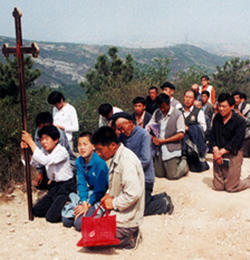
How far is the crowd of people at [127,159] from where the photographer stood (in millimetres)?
3305

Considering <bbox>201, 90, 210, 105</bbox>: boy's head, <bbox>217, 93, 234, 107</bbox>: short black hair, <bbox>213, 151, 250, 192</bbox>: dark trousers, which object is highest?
<bbox>217, 93, 234, 107</bbox>: short black hair

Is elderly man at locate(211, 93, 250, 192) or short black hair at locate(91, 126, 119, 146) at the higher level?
short black hair at locate(91, 126, 119, 146)

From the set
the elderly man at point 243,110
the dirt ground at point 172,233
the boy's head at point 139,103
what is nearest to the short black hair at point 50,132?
the dirt ground at point 172,233

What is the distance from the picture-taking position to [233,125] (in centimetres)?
521

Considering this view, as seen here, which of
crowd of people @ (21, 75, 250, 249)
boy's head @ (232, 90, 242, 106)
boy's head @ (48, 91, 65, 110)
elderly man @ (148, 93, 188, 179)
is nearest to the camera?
crowd of people @ (21, 75, 250, 249)

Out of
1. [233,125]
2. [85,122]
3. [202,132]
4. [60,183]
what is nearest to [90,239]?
[60,183]

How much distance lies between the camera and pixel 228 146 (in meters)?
5.26

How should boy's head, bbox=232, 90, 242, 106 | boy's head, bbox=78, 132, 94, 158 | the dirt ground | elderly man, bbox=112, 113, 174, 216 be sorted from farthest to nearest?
1. boy's head, bbox=232, 90, 242, 106
2. elderly man, bbox=112, 113, 174, 216
3. boy's head, bbox=78, 132, 94, 158
4. the dirt ground

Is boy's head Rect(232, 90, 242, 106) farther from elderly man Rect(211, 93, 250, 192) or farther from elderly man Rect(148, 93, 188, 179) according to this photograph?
elderly man Rect(211, 93, 250, 192)

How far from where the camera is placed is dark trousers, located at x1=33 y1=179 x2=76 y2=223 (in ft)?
14.1

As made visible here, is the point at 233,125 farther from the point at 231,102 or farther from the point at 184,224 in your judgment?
the point at 184,224

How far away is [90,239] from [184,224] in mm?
1519

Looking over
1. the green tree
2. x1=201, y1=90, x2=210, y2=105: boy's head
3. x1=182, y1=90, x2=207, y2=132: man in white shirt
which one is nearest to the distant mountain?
the green tree

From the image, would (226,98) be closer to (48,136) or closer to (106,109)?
(106,109)
